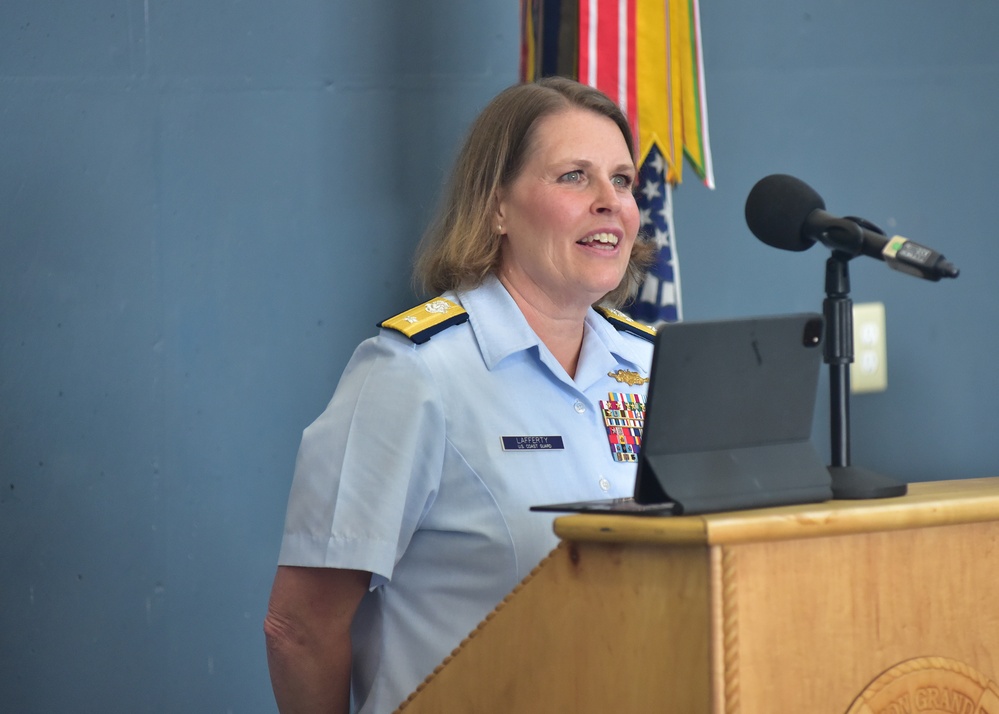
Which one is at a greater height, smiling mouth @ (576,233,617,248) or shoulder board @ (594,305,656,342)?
smiling mouth @ (576,233,617,248)

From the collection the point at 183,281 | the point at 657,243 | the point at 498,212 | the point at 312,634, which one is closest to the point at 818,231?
the point at 498,212

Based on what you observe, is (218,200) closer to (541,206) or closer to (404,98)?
(404,98)

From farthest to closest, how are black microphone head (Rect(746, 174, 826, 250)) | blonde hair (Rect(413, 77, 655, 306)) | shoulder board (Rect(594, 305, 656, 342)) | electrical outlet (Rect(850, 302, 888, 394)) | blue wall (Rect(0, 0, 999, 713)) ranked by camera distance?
1. electrical outlet (Rect(850, 302, 888, 394))
2. blue wall (Rect(0, 0, 999, 713))
3. shoulder board (Rect(594, 305, 656, 342))
4. blonde hair (Rect(413, 77, 655, 306))
5. black microphone head (Rect(746, 174, 826, 250))

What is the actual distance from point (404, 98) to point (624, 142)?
89 centimetres

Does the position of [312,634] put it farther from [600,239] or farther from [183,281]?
[183,281]

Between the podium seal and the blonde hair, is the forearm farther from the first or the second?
the podium seal

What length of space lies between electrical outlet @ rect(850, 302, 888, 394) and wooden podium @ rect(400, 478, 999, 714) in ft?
6.38

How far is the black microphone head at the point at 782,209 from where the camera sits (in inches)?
45.3

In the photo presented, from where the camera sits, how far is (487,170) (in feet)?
5.70

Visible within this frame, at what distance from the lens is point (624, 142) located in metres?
1.74

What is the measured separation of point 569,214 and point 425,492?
1.52ft

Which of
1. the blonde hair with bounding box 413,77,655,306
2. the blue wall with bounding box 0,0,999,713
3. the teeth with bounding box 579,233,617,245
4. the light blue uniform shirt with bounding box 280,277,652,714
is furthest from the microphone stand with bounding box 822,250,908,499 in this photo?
the blue wall with bounding box 0,0,999,713

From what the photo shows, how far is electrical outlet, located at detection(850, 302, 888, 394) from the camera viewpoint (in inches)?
115

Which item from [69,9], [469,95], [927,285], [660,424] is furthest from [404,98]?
[660,424]
